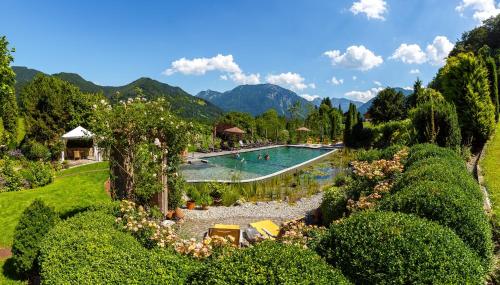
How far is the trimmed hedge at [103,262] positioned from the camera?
3.58 m

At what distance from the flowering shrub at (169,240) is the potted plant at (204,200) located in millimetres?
5395

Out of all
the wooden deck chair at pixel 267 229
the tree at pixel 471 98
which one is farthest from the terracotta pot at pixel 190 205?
the tree at pixel 471 98

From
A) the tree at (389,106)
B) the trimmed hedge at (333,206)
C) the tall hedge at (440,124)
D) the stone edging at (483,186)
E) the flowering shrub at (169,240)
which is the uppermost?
the tree at (389,106)

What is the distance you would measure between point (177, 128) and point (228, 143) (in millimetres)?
24757

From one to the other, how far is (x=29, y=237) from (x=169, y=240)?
2.89 metres

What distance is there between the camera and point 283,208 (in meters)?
11.7

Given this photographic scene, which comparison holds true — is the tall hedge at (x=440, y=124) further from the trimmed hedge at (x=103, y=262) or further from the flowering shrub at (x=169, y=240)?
the trimmed hedge at (x=103, y=262)

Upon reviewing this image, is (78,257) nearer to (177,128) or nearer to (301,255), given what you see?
(301,255)

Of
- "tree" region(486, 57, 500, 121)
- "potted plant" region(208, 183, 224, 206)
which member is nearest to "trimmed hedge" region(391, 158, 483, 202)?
"potted plant" region(208, 183, 224, 206)

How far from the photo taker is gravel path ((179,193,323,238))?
9.68 m

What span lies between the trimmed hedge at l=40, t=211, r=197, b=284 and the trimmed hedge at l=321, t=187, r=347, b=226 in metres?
5.27

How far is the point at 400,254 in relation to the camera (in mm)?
3076

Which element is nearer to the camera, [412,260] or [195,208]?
[412,260]

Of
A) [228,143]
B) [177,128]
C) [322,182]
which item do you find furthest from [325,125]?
[177,128]
